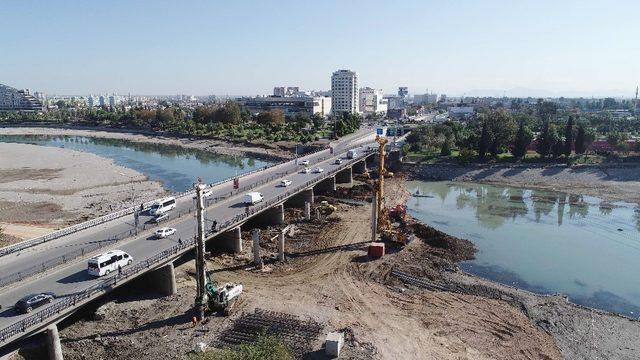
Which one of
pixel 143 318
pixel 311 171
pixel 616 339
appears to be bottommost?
pixel 616 339

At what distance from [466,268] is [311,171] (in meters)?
27.5

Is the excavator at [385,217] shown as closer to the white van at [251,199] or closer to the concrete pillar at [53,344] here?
the white van at [251,199]

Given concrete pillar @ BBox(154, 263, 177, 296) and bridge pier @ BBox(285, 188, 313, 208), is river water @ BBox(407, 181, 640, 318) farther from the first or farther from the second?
concrete pillar @ BBox(154, 263, 177, 296)

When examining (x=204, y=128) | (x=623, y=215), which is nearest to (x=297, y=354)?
(x=623, y=215)

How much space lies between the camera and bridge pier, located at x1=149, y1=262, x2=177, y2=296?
27.0 metres

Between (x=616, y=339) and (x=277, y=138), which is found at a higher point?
(x=277, y=138)

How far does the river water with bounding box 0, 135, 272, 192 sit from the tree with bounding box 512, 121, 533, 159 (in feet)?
159

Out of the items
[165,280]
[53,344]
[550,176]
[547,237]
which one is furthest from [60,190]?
[550,176]

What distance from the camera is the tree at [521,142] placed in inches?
3103

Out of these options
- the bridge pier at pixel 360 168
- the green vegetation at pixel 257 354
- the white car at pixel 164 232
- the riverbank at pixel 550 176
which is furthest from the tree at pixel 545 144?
the green vegetation at pixel 257 354

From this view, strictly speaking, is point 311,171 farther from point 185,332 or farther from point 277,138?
point 277,138

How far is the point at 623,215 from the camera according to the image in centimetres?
5481

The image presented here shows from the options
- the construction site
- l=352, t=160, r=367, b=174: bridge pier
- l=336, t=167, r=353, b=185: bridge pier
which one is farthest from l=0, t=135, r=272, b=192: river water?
the construction site

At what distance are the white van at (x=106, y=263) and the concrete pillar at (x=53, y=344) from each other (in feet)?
13.7
